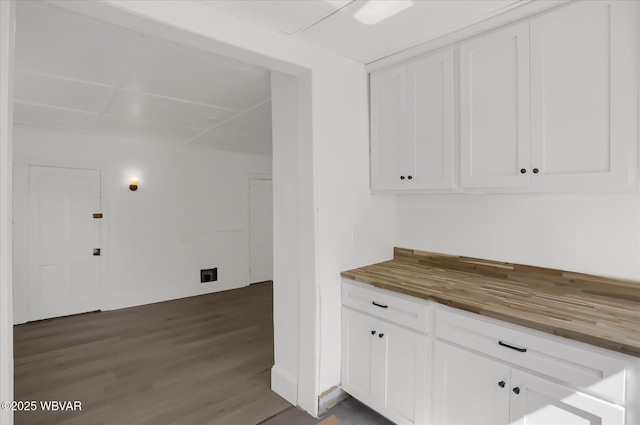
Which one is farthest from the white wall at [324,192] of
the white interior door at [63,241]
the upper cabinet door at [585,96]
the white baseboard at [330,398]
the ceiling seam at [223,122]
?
the white interior door at [63,241]

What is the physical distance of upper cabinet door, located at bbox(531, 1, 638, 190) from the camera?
4.91 feet

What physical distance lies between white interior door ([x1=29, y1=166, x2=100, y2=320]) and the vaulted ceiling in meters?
0.88

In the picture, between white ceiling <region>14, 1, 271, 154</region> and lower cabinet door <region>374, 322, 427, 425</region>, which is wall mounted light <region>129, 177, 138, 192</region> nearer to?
white ceiling <region>14, 1, 271, 154</region>

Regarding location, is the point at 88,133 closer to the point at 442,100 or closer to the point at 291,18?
the point at 291,18

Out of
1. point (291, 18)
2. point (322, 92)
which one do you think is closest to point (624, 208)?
point (322, 92)

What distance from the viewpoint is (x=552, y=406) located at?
56.6 inches

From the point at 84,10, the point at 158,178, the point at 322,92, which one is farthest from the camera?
the point at 158,178

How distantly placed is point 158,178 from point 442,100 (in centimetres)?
429

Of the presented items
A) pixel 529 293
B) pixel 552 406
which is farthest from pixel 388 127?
pixel 552 406

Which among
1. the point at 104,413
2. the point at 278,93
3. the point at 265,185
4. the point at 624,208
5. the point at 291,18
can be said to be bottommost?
the point at 104,413

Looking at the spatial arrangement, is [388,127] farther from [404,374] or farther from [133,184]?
[133,184]

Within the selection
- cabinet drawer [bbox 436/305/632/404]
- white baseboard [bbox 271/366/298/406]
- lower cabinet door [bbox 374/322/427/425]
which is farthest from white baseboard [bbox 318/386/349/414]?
cabinet drawer [bbox 436/305/632/404]

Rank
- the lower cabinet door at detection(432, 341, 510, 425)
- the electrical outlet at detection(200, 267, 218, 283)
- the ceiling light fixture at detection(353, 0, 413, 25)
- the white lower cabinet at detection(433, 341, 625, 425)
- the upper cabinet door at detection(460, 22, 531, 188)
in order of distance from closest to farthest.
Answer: the white lower cabinet at detection(433, 341, 625, 425) → the lower cabinet door at detection(432, 341, 510, 425) → the ceiling light fixture at detection(353, 0, 413, 25) → the upper cabinet door at detection(460, 22, 531, 188) → the electrical outlet at detection(200, 267, 218, 283)

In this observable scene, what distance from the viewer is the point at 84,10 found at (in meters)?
1.50
